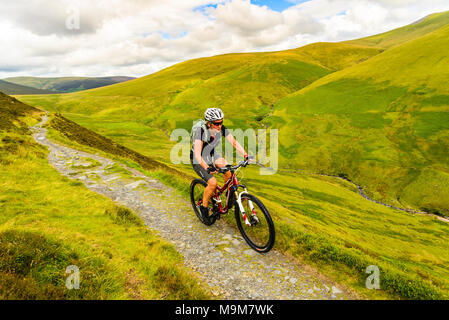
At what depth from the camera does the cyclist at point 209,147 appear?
27.4 ft

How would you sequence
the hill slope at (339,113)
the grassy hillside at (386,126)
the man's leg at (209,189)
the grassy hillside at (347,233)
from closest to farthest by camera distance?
1. the grassy hillside at (347,233)
2. the man's leg at (209,189)
3. the grassy hillside at (386,126)
4. the hill slope at (339,113)

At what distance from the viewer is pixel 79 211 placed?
987cm

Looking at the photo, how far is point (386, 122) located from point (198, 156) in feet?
322

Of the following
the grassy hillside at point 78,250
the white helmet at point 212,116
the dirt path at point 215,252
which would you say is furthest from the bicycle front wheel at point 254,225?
the white helmet at point 212,116

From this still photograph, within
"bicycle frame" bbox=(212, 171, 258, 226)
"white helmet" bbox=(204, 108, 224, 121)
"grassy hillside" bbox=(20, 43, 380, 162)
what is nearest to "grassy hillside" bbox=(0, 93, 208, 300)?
"bicycle frame" bbox=(212, 171, 258, 226)

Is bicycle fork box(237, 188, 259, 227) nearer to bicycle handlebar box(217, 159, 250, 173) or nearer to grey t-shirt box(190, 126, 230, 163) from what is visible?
bicycle handlebar box(217, 159, 250, 173)

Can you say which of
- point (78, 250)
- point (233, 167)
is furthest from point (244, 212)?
point (78, 250)

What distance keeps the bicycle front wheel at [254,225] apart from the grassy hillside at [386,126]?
215 ft

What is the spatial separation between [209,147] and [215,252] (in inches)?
159

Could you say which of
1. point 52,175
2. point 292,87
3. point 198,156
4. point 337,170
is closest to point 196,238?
point 198,156

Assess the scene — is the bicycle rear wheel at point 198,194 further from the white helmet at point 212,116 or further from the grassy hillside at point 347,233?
the white helmet at point 212,116

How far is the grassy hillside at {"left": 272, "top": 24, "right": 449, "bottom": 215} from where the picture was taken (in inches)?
2468

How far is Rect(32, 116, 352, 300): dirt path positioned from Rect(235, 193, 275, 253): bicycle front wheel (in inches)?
13.4

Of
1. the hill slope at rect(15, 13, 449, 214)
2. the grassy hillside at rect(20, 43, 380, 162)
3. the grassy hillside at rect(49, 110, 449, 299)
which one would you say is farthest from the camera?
the grassy hillside at rect(20, 43, 380, 162)
